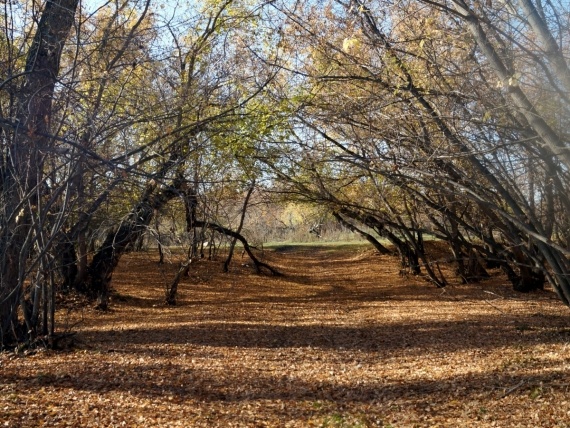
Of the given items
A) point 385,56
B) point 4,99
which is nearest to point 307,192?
point 385,56

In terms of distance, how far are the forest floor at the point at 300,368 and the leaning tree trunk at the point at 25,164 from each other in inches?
41.1

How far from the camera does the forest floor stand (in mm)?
5633

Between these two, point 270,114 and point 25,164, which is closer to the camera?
point 25,164

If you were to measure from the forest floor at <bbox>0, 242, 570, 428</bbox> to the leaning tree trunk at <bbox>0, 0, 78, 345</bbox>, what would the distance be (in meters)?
1.04

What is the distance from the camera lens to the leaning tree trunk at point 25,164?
6.36 metres

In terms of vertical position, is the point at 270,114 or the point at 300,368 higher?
the point at 270,114

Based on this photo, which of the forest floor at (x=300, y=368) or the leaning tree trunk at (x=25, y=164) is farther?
the leaning tree trunk at (x=25, y=164)

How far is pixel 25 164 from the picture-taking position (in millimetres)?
6809

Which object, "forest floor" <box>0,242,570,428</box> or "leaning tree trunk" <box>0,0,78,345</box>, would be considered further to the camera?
"leaning tree trunk" <box>0,0,78,345</box>

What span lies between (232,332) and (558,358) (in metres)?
5.65

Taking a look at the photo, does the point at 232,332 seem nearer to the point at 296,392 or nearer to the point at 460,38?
the point at 296,392

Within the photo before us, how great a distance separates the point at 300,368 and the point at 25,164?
438 centimetres

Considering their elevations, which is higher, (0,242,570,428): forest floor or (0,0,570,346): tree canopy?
(0,0,570,346): tree canopy

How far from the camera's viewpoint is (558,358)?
7691mm
